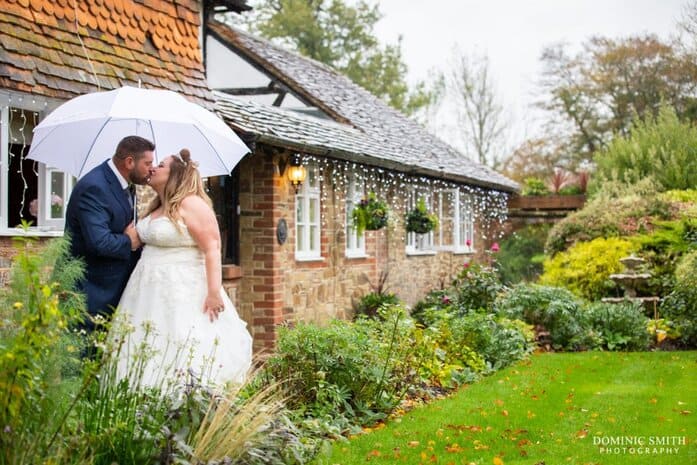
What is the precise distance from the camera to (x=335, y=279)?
43.3ft

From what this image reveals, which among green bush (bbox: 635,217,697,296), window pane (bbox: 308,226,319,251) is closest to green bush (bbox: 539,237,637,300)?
green bush (bbox: 635,217,697,296)

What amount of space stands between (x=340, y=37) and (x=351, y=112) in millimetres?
16896

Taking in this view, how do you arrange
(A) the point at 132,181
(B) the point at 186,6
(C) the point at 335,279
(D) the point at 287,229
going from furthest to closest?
(C) the point at 335,279 → (D) the point at 287,229 → (B) the point at 186,6 → (A) the point at 132,181

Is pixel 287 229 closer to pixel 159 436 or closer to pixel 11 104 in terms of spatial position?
pixel 11 104

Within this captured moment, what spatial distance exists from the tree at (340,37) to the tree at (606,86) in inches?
242

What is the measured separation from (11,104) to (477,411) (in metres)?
4.57

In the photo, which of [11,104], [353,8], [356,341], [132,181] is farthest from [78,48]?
[353,8]

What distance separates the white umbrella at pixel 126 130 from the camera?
6293mm

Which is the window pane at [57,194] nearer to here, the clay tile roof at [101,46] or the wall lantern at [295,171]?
the clay tile roof at [101,46]

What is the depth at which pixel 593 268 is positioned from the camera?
52.2ft

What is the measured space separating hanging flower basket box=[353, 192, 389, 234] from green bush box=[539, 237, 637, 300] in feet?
14.0

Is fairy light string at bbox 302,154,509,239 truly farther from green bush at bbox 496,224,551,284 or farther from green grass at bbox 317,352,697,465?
green grass at bbox 317,352,697,465

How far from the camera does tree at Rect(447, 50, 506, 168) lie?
3472 centimetres

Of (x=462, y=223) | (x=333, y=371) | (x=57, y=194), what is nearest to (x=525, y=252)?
(x=462, y=223)
